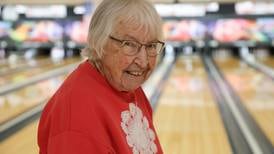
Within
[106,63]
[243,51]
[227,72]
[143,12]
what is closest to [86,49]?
[106,63]

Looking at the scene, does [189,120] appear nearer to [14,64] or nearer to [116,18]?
[116,18]

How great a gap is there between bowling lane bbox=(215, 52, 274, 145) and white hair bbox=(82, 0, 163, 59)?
317cm

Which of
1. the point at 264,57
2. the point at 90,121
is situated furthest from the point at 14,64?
the point at 90,121

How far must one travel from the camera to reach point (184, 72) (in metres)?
Result: 9.02

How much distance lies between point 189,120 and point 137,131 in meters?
3.76

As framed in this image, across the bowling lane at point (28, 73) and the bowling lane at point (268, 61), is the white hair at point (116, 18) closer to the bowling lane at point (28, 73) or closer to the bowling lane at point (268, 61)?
the bowling lane at point (28, 73)

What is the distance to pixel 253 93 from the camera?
641 cm

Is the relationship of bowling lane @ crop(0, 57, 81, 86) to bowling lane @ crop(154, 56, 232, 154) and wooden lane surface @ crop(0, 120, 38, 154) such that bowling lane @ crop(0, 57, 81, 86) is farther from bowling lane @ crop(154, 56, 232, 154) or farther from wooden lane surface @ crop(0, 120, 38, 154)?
wooden lane surface @ crop(0, 120, 38, 154)

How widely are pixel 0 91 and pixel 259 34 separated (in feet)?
26.9

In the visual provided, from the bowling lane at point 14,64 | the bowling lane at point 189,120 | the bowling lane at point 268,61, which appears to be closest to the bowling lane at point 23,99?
the bowling lane at point 189,120

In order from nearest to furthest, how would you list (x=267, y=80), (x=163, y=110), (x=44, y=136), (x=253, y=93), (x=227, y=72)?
(x=44, y=136) < (x=163, y=110) < (x=253, y=93) < (x=267, y=80) < (x=227, y=72)

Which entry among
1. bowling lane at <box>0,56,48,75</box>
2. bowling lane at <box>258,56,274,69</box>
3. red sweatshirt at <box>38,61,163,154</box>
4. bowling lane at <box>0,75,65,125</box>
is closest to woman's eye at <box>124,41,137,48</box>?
red sweatshirt at <box>38,61,163,154</box>

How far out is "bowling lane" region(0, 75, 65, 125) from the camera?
16.8 feet

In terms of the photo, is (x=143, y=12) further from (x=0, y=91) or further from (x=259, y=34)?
(x=259, y=34)
